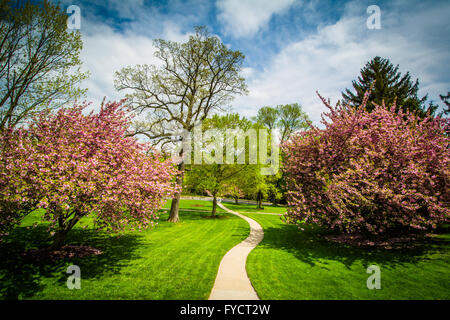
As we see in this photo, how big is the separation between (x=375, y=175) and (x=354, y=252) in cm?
408

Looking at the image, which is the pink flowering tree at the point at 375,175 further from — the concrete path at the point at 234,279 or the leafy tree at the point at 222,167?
the leafy tree at the point at 222,167

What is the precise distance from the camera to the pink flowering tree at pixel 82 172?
5793 mm

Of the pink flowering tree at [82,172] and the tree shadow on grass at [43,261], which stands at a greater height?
the pink flowering tree at [82,172]

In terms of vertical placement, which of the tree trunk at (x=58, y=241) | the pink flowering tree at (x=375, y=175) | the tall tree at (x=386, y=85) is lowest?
the tree trunk at (x=58, y=241)

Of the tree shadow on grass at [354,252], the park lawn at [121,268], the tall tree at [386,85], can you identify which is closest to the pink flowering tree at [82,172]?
the park lawn at [121,268]

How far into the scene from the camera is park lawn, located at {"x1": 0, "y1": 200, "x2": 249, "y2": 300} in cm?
583

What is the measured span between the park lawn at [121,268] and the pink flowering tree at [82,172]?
5.31 feet

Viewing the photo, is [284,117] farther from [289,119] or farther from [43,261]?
[43,261]

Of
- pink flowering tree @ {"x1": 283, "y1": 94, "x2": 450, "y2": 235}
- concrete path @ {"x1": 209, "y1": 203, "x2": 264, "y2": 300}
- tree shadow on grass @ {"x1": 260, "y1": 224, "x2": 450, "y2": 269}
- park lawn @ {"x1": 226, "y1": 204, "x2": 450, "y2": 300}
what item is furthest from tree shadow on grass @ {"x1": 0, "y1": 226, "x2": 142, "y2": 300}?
pink flowering tree @ {"x1": 283, "y1": 94, "x2": 450, "y2": 235}

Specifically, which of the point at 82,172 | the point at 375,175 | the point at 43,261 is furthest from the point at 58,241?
the point at 375,175

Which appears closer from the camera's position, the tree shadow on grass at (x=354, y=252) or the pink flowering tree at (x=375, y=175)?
the tree shadow on grass at (x=354, y=252)

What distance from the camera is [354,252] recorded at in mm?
9734
